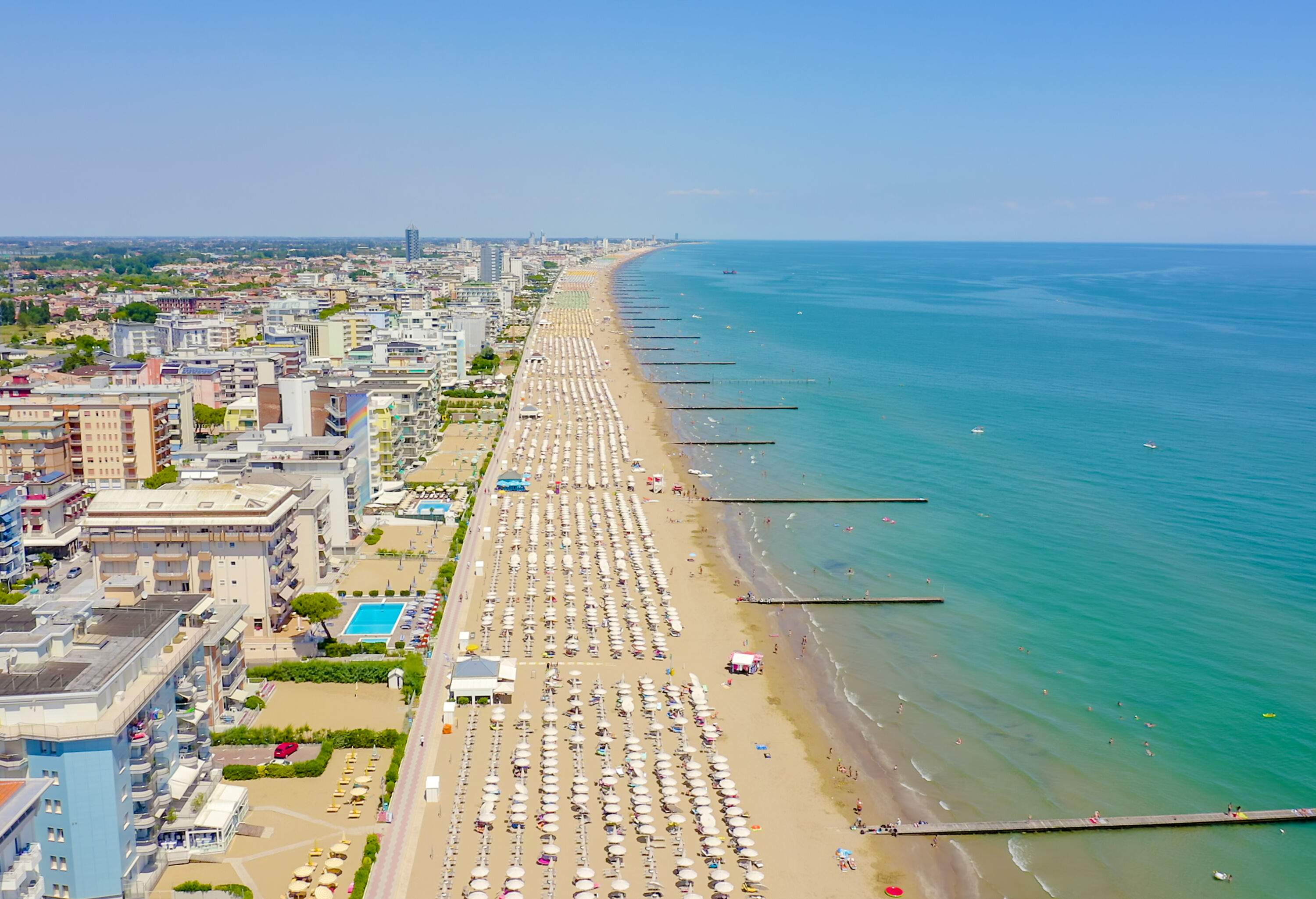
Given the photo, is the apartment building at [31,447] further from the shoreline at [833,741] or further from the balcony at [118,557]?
the shoreline at [833,741]

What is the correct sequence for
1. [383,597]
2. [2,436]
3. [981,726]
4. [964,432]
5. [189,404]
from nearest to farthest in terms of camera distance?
[981,726] < [383,597] < [2,436] < [189,404] < [964,432]

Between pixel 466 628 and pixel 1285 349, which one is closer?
pixel 466 628

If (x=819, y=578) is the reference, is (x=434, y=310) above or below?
above

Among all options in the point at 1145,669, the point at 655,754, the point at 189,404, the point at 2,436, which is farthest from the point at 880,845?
the point at 189,404

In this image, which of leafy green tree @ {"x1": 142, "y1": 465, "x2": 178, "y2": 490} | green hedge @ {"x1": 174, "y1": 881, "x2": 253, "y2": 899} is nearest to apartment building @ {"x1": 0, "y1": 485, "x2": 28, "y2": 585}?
leafy green tree @ {"x1": 142, "y1": 465, "x2": 178, "y2": 490}

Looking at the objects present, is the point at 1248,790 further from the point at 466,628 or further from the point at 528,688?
the point at 466,628
